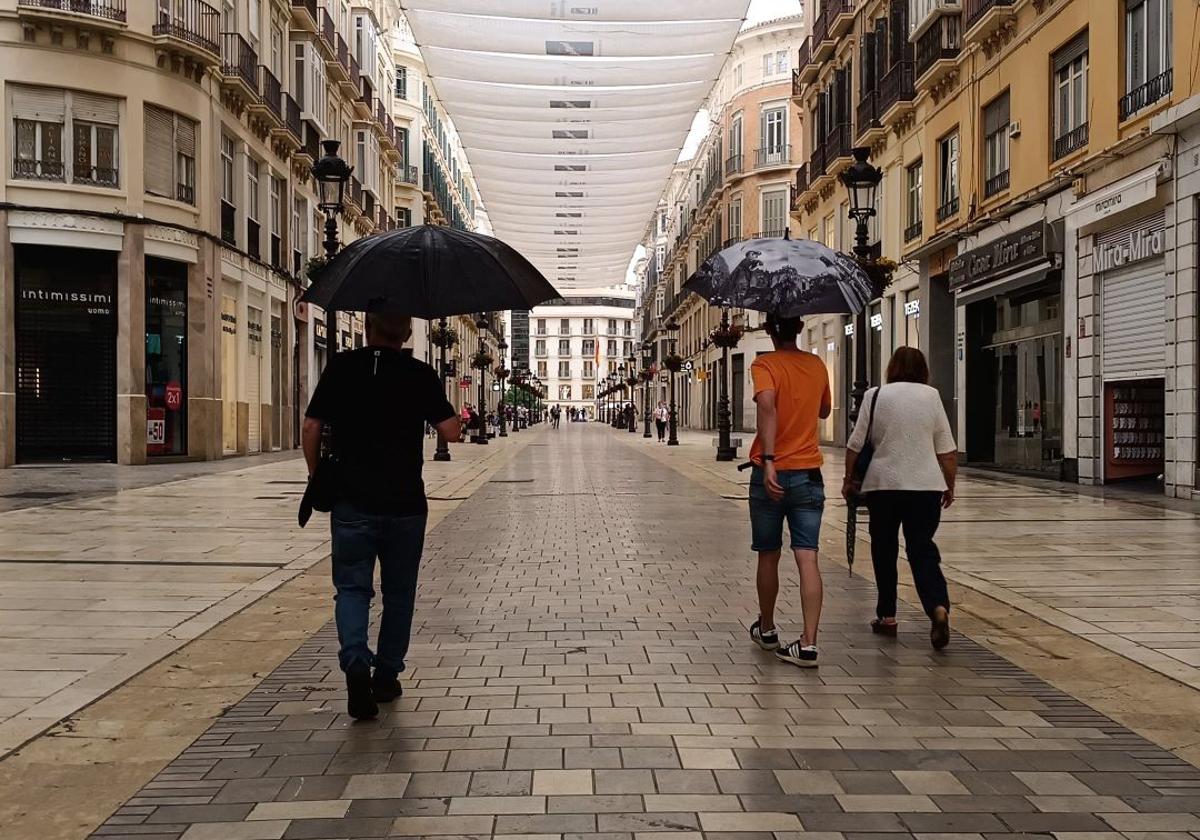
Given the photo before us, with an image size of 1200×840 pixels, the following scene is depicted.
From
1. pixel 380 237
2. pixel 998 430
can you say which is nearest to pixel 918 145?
pixel 998 430

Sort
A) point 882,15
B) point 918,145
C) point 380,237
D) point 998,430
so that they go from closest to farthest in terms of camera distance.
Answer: point 380,237 < point 998,430 < point 918,145 < point 882,15

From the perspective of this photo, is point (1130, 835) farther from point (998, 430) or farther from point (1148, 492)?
point (998, 430)

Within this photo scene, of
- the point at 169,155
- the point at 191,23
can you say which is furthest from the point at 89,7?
the point at 169,155

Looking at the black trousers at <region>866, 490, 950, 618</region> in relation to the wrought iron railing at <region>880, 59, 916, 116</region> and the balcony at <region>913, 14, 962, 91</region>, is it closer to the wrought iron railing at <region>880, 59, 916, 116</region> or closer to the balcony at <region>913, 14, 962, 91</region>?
the balcony at <region>913, 14, 962, 91</region>

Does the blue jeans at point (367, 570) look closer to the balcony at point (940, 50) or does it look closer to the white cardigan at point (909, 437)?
the white cardigan at point (909, 437)

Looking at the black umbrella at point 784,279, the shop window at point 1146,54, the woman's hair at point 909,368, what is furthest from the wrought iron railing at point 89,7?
the woman's hair at point 909,368

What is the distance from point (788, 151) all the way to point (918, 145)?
2662 cm

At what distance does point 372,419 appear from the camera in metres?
4.90

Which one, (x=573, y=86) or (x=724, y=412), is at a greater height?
(x=573, y=86)

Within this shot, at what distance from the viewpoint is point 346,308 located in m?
5.08

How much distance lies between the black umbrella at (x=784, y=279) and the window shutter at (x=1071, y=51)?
1411cm

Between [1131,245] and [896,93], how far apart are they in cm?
1183

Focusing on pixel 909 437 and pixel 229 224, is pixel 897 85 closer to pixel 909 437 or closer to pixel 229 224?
pixel 229 224

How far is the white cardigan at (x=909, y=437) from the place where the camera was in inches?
253
